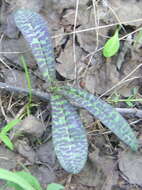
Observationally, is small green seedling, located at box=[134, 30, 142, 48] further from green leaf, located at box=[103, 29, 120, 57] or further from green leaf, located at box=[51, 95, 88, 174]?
green leaf, located at box=[51, 95, 88, 174]

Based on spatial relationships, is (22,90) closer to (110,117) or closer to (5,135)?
(5,135)

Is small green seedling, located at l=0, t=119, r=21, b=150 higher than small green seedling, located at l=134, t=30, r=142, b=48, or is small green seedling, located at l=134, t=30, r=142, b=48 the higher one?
small green seedling, located at l=134, t=30, r=142, b=48

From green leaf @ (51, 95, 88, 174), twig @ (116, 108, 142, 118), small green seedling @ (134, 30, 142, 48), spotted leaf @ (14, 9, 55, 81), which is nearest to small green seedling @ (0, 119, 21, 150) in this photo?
green leaf @ (51, 95, 88, 174)

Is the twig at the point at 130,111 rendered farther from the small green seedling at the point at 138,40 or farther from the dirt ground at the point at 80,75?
the small green seedling at the point at 138,40

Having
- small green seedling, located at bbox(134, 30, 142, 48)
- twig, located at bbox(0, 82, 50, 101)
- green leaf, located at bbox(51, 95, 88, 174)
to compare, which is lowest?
green leaf, located at bbox(51, 95, 88, 174)

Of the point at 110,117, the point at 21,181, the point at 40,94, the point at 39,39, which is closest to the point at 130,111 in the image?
the point at 110,117

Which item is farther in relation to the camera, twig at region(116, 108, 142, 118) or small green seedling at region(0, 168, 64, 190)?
twig at region(116, 108, 142, 118)

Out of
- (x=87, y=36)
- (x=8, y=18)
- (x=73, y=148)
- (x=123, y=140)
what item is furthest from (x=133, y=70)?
(x=8, y=18)
